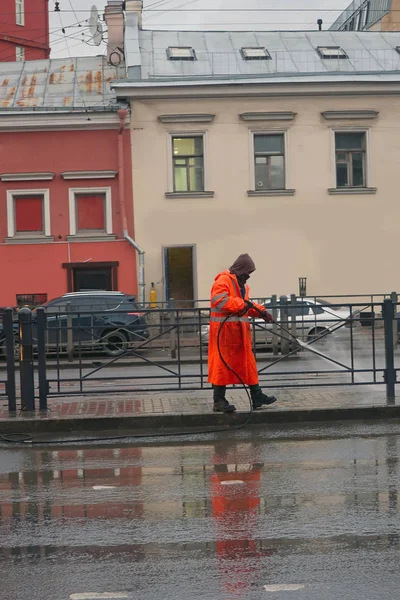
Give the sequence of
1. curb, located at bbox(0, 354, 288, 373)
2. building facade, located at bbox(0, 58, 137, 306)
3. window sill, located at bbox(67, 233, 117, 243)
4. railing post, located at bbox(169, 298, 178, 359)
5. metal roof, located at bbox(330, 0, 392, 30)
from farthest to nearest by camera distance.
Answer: metal roof, located at bbox(330, 0, 392, 30)
window sill, located at bbox(67, 233, 117, 243)
building facade, located at bbox(0, 58, 137, 306)
railing post, located at bbox(169, 298, 178, 359)
curb, located at bbox(0, 354, 288, 373)

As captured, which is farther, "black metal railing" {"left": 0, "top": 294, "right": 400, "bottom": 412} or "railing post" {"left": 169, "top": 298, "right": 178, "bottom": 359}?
"railing post" {"left": 169, "top": 298, "right": 178, "bottom": 359}

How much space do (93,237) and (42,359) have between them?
19.0 m

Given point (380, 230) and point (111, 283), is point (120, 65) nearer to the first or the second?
point (111, 283)

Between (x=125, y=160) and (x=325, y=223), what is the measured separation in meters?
6.63

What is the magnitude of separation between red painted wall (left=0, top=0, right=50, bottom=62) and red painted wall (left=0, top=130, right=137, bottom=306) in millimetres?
19955

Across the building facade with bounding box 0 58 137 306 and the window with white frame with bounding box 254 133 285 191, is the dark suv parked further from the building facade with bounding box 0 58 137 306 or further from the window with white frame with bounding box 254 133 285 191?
the window with white frame with bounding box 254 133 285 191

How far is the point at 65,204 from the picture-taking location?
1193 inches

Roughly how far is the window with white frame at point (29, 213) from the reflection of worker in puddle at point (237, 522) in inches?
879

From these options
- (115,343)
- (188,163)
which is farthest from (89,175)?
Result: (115,343)

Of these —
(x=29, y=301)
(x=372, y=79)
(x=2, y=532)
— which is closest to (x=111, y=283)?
(x=29, y=301)

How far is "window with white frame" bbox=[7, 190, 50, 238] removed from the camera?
99.2ft

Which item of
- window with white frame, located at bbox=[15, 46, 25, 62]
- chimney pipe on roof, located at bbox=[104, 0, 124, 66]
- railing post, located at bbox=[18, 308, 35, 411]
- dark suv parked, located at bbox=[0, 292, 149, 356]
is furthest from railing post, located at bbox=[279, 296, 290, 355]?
window with white frame, located at bbox=[15, 46, 25, 62]

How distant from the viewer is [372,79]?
1192 inches

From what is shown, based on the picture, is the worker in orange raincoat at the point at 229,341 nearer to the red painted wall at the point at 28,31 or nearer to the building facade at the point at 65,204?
the building facade at the point at 65,204
